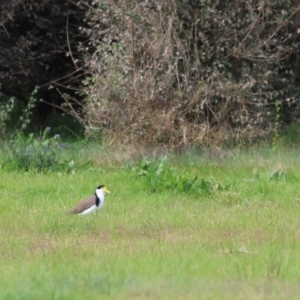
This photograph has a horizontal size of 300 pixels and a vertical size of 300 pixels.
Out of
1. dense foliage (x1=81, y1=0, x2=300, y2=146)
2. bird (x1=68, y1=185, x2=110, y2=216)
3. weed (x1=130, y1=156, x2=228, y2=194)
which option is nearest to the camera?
bird (x1=68, y1=185, x2=110, y2=216)

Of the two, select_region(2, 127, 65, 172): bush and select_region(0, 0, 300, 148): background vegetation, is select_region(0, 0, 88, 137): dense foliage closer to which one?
select_region(0, 0, 300, 148): background vegetation

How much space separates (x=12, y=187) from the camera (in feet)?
45.3

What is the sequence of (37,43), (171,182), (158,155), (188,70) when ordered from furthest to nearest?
(37,43)
(188,70)
(158,155)
(171,182)

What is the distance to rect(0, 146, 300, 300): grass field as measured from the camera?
788 cm

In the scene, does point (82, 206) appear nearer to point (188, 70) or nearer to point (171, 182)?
point (171, 182)

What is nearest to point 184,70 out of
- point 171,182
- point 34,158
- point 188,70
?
point 188,70

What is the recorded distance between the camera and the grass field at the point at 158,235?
25.9 ft

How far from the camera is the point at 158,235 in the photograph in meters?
10.4

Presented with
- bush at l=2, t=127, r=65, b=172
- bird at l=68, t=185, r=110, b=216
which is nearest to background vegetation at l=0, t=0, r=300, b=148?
bush at l=2, t=127, r=65, b=172

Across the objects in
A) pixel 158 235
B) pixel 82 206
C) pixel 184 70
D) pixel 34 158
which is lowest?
pixel 34 158

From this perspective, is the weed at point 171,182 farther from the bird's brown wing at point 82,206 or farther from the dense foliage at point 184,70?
the dense foliage at point 184,70

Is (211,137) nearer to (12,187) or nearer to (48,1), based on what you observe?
(12,187)

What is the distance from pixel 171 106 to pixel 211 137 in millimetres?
869

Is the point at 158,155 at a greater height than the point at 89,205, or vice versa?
the point at 89,205
